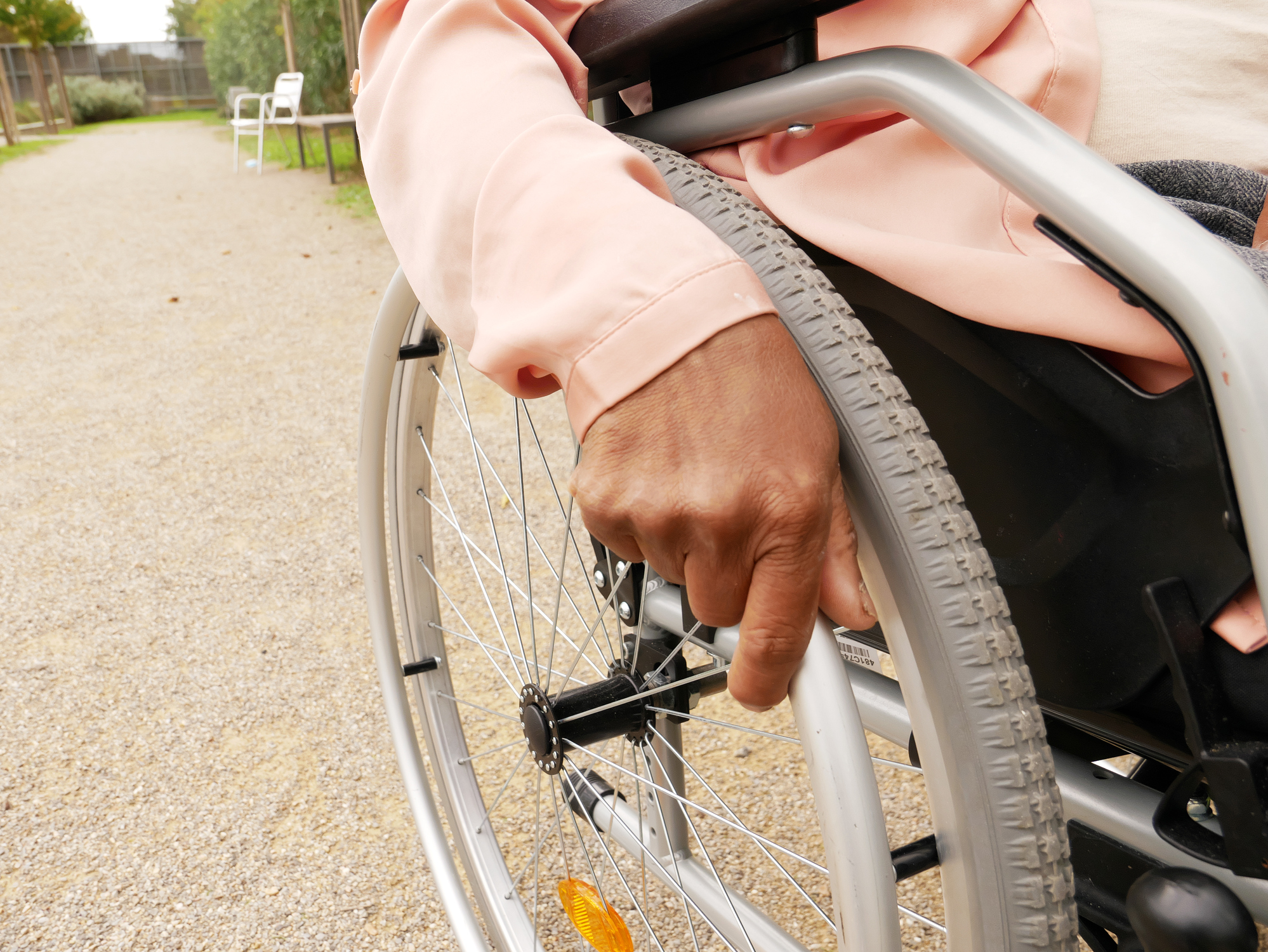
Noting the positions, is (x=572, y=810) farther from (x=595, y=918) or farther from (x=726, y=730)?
(x=726, y=730)

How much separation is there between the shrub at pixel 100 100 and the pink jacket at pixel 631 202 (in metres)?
28.1

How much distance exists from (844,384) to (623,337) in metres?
0.13

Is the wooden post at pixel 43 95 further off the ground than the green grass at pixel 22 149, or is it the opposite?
the wooden post at pixel 43 95

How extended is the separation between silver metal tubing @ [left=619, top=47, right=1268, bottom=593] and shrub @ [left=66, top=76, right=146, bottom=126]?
28.5 m

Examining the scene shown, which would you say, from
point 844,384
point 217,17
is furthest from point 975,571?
point 217,17

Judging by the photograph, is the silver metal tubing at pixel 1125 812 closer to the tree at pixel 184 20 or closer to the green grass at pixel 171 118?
the green grass at pixel 171 118

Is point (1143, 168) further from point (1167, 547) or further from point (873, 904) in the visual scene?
point (873, 904)

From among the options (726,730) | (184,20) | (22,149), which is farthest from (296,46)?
(184,20)

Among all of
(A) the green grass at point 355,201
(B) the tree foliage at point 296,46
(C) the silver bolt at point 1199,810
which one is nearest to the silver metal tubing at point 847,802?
(C) the silver bolt at point 1199,810

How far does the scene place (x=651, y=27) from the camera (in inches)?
27.2

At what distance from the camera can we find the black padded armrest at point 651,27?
638 mm

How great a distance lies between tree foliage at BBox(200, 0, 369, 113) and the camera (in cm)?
1176

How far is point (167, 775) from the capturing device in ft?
5.72

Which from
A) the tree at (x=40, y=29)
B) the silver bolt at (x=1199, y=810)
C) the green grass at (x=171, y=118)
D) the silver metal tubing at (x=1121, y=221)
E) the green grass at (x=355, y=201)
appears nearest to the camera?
the silver metal tubing at (x=1121, y=221)
